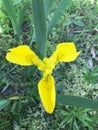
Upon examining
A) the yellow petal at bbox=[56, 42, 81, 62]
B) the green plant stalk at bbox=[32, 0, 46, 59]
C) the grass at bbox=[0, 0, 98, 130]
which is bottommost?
the grass at bbox=[0, 0, 98, 130]

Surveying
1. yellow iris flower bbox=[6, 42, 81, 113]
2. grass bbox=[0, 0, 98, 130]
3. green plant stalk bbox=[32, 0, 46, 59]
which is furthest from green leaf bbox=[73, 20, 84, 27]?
yellow iris flower bbox=[6, 42, 81, 113]

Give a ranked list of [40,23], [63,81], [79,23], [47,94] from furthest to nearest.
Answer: [79,23], [63,81], [40,23], [47,94]

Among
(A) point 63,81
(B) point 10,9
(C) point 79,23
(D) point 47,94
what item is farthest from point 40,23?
(C) point 79,23

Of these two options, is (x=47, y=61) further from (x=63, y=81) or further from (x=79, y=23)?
(x=79, y=23)

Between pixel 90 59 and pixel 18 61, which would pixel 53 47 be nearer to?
pixel 90 59

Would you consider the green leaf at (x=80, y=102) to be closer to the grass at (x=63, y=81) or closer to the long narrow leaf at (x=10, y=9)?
→ the grass at (x=63, y=81)

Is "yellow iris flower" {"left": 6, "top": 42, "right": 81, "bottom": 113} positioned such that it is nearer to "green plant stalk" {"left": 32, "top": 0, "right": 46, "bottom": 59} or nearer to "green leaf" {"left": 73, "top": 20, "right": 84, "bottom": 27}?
"green plant stalk" {"left": 32, "top": 0, "right": 46, "bottom": 59}
